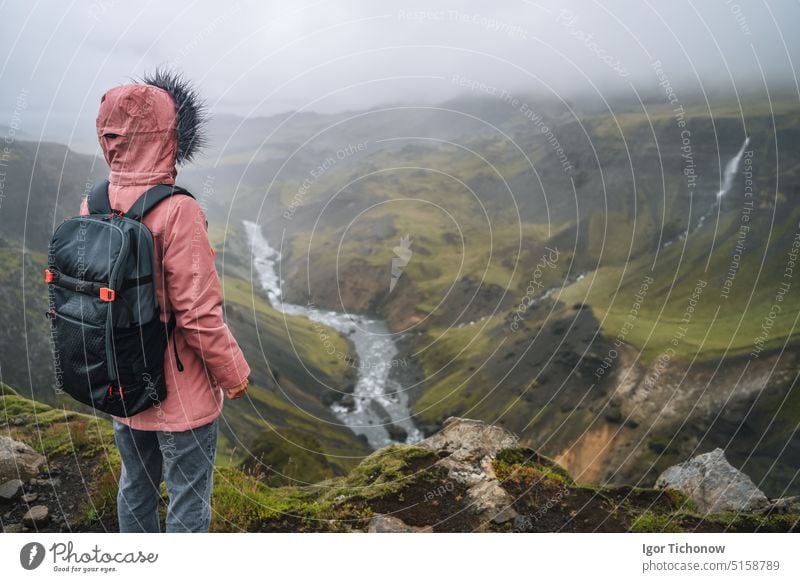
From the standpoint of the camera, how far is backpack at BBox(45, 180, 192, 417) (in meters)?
3.90

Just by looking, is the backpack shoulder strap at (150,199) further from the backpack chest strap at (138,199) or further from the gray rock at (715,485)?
the gray rock at (715,485)

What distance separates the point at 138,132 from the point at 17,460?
4.79 m

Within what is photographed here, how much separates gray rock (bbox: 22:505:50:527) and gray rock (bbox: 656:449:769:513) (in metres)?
7.83

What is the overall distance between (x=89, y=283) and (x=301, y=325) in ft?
136

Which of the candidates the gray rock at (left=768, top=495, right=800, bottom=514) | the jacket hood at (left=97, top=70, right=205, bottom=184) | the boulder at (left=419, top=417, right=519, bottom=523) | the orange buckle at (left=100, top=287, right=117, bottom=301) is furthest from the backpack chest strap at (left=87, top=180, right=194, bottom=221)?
the gray rock at (left=768, top=495, right=800, bottom=514)

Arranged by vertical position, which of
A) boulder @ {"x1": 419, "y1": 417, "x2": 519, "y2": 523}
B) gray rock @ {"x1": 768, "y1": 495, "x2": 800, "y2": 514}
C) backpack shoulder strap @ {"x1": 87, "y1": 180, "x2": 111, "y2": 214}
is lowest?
boulder @ {"x1": 419, "y1": 417, "x2": 519, "y2": 523}

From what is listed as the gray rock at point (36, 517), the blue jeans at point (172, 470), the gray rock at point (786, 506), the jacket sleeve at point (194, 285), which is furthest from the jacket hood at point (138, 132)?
the gray rock at point (786, 506)

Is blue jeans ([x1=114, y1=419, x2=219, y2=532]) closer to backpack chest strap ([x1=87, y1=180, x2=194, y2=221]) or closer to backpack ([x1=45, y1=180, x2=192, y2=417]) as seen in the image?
backpack ([x1=45, y1=180, x2=192, y2=417])

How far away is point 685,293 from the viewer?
2742 centimetres

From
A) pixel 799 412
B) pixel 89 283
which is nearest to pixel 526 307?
pixel 799 412

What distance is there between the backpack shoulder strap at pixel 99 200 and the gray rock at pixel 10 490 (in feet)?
13.5

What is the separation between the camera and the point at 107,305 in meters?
3.92

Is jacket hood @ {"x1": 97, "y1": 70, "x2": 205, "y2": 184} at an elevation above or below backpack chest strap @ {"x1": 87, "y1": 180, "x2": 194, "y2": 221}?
above

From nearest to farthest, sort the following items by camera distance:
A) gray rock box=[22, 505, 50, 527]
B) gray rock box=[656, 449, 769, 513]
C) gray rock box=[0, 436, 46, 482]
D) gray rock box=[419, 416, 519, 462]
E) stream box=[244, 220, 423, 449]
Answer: gray rock box=[22, 505, 50, 527] < gray rock box=[0, 436, 46, 482] < gray rock box=[656, 449, 769, 513] < gray rock box=[419, 416, 519, 462] < stream box=[244, 220, 423, 449]
